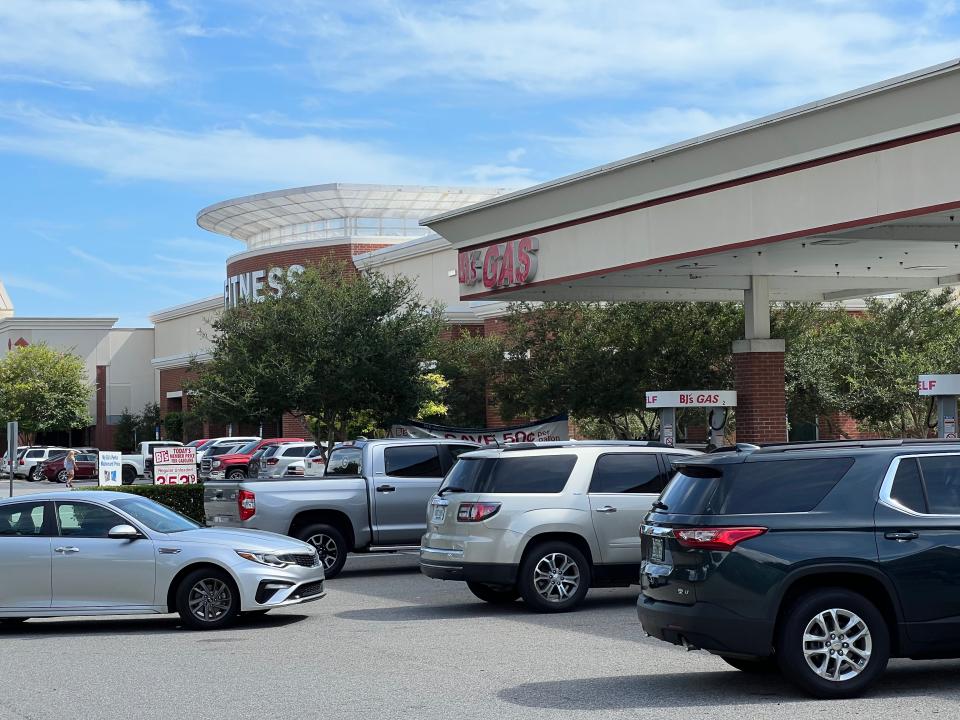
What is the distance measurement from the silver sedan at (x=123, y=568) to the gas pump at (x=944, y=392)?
9304 millimetres

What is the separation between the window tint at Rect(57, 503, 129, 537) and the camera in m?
13.6

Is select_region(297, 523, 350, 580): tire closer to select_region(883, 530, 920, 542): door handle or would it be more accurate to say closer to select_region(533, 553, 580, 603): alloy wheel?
select_region(533, 553, 580, 603): alloy wheel

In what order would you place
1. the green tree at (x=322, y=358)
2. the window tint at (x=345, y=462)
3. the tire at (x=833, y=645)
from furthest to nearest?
1. the green tree at (x=322, y=358)
2. the window tint at (x=345, y=462)
3. the tire at (x=833, y=645)

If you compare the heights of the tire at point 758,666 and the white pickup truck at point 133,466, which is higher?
the white pickup truck at point 133,466

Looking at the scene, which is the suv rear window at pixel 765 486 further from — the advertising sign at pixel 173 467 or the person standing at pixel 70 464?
the person standing at pixel 70 464

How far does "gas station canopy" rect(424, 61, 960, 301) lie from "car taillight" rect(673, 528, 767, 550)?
790cm

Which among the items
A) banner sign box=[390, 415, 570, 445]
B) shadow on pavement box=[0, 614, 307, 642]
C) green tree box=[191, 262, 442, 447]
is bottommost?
shadow on pavement box=[0, 614, 307, 642]

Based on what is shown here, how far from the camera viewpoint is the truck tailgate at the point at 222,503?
59.4ft

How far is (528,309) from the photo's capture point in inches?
1227

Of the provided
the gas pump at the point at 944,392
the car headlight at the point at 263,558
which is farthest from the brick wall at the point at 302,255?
the car headlight at the point at 263,558

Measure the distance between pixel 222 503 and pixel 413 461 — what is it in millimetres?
2749

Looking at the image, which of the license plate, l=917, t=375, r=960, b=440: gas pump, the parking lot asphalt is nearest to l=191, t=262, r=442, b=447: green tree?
l=917, t=375, r=960, b=440: gas pump

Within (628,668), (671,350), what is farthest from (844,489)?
(671,350)

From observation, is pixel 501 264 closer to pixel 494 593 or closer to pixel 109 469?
pixel 494 593
